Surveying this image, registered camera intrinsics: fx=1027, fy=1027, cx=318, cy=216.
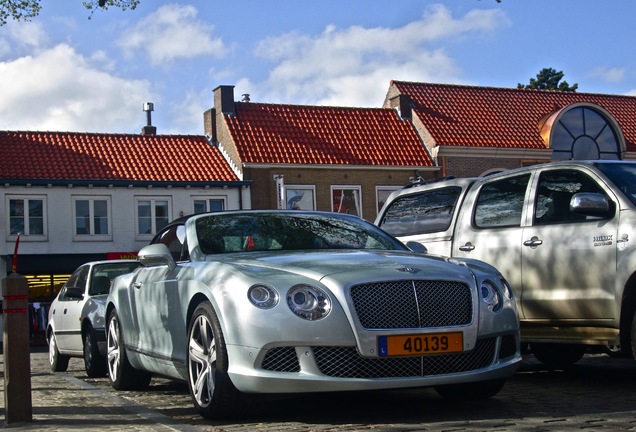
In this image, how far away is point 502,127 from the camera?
43750 mm

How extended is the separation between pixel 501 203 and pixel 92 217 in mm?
29808

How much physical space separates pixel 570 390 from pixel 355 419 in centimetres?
245

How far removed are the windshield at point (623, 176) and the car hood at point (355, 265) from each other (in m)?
1.96

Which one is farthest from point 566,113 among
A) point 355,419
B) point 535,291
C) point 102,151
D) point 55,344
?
point 355,419

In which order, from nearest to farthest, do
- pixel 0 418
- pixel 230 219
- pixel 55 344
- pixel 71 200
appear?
pixel 0 418 → pixel 230 219 → pixel 55 344 → pixel 71 200

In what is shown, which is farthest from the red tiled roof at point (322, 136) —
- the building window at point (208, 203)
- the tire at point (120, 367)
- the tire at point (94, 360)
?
the tire at point (120, 367)

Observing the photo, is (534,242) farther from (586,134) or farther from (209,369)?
(586,134)

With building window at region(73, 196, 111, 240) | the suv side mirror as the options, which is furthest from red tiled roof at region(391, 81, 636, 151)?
the suv side mirror

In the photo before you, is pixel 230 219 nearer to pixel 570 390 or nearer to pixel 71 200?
pixel 570 390

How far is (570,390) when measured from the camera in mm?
8453

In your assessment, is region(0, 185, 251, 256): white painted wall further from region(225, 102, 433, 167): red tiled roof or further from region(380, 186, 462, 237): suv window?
region(380, 186, 462, 237): suv window

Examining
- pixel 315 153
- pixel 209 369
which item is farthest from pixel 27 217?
pixel 209 369

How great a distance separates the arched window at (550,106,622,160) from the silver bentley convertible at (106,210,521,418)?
3734 cm

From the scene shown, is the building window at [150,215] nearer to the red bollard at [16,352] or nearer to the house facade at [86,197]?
the house facade at [86,197]
